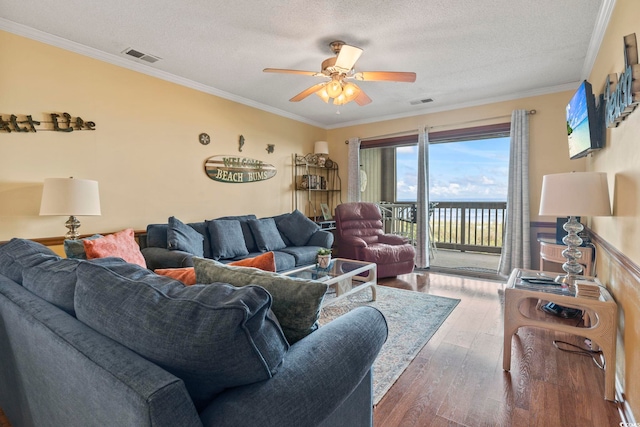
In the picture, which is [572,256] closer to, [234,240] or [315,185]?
[234,240]

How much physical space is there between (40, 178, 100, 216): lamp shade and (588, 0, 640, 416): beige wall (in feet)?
11.6

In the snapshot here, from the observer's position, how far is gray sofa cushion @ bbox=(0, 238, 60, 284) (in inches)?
55.5

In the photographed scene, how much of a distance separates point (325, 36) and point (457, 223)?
488 cm

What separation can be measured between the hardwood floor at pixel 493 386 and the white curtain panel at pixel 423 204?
2102 millimetres

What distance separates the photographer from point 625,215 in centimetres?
175

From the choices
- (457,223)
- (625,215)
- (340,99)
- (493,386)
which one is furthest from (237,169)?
(457,223)

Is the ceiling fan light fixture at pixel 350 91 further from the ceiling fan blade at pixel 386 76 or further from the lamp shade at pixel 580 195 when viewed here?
the lamp shade at pixel 580 195

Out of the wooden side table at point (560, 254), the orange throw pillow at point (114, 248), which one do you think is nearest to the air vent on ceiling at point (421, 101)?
the wooden side table at point (560, 254)

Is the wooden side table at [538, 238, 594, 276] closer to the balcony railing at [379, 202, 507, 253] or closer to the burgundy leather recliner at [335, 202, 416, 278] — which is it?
the burgundy leather recliner at [335, 202, 416, 278]

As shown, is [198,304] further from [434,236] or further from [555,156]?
[434,236]

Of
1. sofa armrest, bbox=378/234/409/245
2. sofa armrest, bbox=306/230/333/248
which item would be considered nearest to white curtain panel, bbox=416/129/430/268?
Result: sofa armrest, bbox=378/234/409/245

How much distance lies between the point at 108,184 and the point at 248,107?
2.13 metres

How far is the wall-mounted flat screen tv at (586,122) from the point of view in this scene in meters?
2.38

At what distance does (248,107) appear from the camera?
4.40 metres
